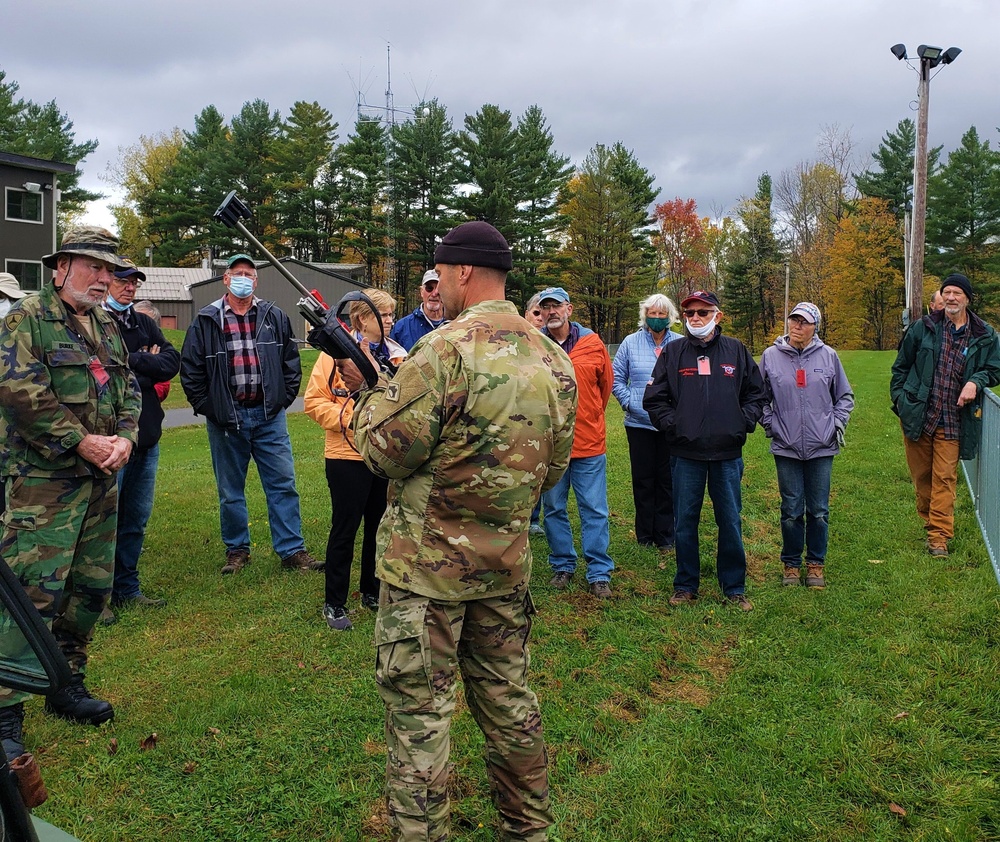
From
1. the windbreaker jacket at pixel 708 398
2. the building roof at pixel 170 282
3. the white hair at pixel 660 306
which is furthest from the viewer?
the building roof at pixel 170 282

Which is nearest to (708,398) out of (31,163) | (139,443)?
(139,443)

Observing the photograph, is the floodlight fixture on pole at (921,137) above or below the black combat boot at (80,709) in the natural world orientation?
above

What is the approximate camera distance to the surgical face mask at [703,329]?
17.5ft

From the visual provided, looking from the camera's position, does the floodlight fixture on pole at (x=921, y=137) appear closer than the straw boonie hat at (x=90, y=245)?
No

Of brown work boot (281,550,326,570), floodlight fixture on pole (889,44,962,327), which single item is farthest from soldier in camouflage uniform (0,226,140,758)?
floodlight fixture on pole (889,44,962,327)

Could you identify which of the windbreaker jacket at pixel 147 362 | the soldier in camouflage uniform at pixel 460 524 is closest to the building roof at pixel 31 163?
the windbreaker jacket at pixel 147 362

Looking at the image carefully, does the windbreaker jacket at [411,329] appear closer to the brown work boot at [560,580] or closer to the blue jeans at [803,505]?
the brown work boot at [560,580]

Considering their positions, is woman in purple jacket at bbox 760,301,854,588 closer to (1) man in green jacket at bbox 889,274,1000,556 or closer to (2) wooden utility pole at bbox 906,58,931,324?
(1) man in green jacket at bbox 889,274,1000,556

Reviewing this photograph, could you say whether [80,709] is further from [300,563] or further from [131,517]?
[300,563]

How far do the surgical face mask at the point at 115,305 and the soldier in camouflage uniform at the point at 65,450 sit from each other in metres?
1.50

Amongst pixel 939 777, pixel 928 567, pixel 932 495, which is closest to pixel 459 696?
pixel 939 777

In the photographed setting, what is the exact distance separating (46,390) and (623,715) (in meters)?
3.28

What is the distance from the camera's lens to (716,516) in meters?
5.46

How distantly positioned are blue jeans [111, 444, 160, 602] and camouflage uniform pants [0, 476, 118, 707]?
1.54 m
